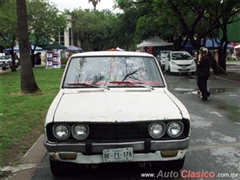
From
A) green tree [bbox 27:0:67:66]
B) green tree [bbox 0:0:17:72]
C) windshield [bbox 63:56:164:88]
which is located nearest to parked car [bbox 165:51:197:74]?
green tree [bbox 0:0:17:72]

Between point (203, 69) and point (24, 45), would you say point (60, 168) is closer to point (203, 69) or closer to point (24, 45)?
point (203, 69)

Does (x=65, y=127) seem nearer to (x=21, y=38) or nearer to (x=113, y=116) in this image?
(x=113, y=116)

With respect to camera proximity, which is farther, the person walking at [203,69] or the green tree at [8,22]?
the green tree at [8,22]

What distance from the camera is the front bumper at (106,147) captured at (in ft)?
11.5

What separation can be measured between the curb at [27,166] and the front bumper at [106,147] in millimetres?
910

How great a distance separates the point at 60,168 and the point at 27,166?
34.3 inches

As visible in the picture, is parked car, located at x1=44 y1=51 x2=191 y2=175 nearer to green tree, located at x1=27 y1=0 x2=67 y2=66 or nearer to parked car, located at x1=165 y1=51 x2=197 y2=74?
parked car, located at x1=165 y1=51 x2=197 y2=74

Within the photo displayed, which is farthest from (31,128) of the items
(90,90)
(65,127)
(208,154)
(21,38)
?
(21,38)

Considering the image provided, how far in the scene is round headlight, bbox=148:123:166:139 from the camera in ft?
11.8

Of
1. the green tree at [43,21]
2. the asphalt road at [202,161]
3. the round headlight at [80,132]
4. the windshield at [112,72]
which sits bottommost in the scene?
the asphalt road at [202,161]

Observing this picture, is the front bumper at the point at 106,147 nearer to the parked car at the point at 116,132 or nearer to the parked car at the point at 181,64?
the parked car at the point at 116,132

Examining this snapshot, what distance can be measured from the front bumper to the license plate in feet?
0.14

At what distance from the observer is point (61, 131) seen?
11.7 ft

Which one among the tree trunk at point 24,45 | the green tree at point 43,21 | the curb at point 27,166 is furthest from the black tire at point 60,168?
the green tree at point 43,21
